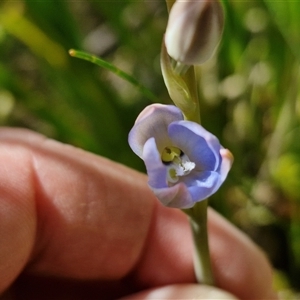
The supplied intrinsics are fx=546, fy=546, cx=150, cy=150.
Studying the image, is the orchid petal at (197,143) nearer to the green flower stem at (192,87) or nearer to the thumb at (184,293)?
the green flower stem at (192,87)

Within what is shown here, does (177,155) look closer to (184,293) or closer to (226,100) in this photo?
(184,293)

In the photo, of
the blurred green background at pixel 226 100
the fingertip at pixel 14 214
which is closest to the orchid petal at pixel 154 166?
the fingertip at pixel 14 214

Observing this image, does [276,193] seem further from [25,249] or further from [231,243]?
[25,249]

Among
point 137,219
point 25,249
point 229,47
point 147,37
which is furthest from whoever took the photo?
point 147,37

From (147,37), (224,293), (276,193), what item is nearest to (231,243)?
(224,293)

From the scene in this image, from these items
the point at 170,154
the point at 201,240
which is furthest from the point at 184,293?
the point at 170,154

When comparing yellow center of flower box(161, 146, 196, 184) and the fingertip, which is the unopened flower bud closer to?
yellow center of flower box(161, 146, 196, 184)
